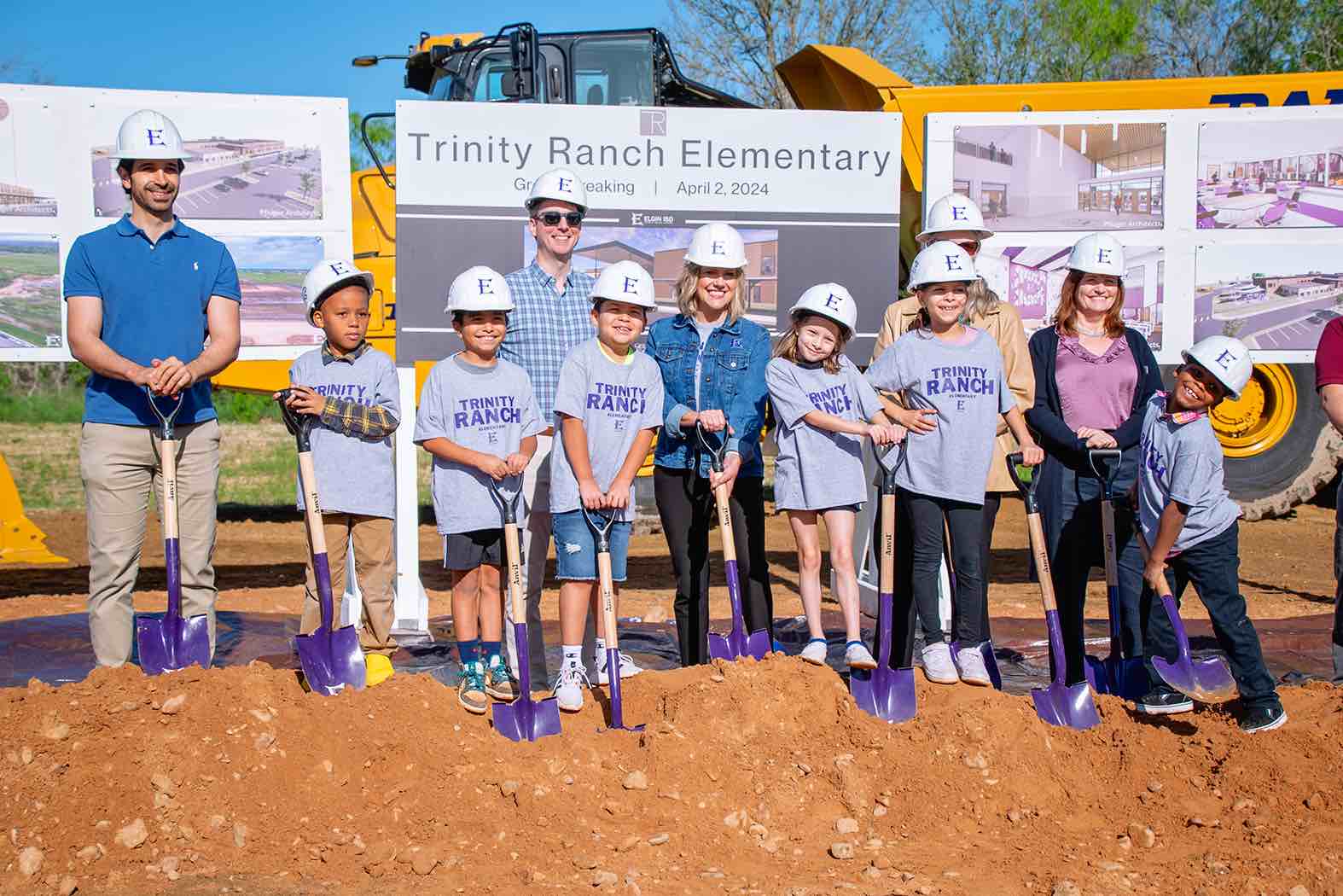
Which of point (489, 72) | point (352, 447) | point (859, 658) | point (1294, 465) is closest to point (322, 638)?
point (352, 447)

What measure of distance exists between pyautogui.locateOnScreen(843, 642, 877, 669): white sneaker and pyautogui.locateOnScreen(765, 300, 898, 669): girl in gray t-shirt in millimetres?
20

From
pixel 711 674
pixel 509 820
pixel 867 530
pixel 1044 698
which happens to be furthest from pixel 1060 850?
pixel 867 530

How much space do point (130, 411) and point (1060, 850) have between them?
384cm

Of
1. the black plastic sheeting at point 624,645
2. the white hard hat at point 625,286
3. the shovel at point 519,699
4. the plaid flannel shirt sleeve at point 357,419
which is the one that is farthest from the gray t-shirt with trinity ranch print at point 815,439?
the plaid flannel shirt sleeve at point 357,419

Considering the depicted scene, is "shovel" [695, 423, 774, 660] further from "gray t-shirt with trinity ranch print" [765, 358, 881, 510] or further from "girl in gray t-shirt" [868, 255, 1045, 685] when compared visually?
"girl in gray t-shirt" [868, 255, 1045, 685]

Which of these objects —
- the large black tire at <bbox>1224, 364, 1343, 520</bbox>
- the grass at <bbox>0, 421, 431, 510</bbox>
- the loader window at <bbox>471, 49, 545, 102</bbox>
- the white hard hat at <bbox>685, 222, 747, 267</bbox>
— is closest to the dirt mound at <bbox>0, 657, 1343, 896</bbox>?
the white hard hat at <bbox>685, 222, 747, 267</bbox>

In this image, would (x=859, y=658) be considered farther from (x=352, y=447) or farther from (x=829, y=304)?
(x=352, y=447)

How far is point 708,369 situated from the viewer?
226 inches

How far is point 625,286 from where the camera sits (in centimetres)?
547

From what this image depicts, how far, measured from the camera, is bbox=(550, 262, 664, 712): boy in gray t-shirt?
5398 mm

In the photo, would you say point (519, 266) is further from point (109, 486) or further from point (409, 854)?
point (409, 854)

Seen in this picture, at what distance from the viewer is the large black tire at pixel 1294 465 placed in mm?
11633

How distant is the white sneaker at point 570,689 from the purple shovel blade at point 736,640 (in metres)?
0.60

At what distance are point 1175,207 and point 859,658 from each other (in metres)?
4.20
